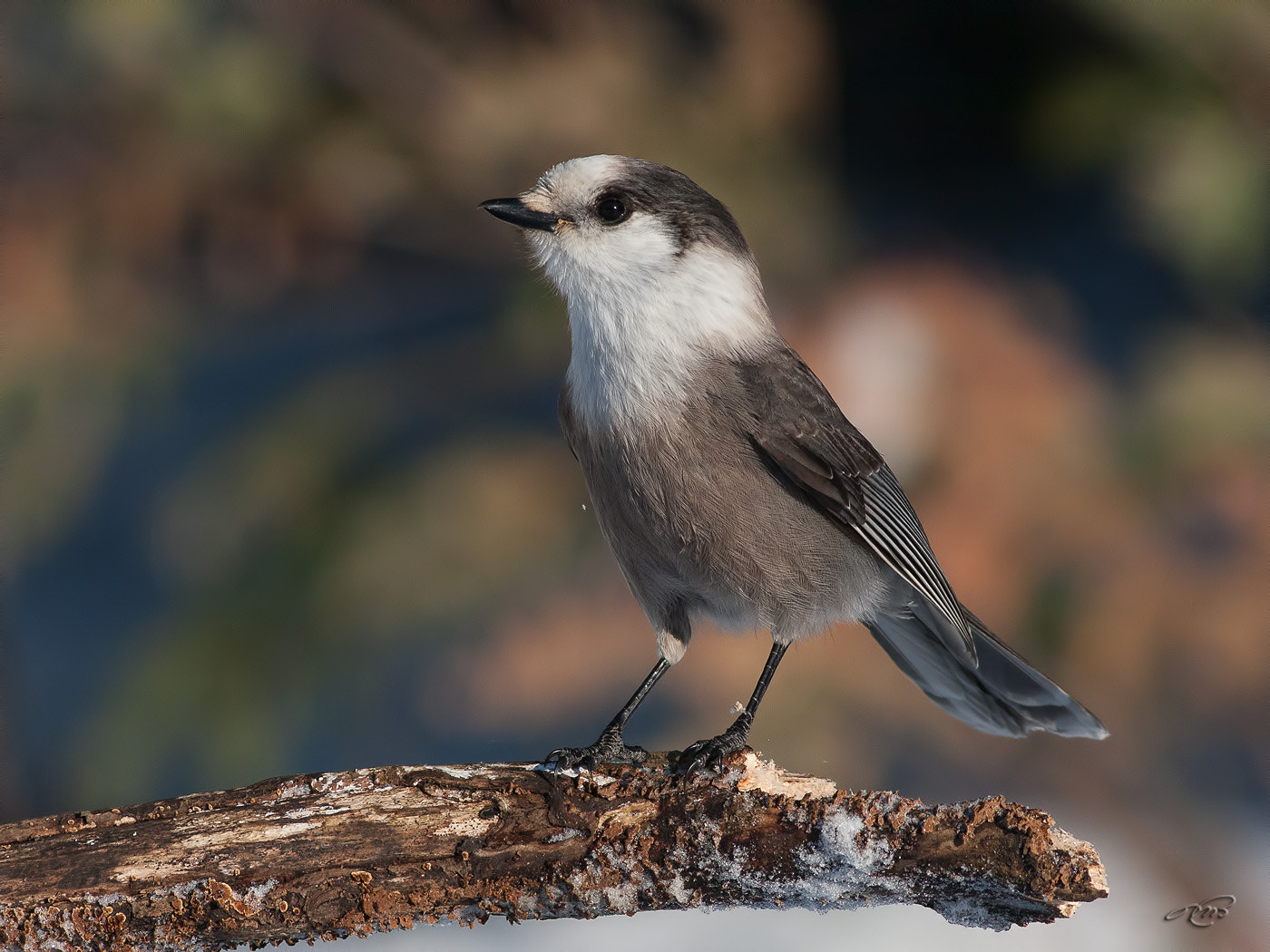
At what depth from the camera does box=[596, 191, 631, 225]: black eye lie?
1.86 metres

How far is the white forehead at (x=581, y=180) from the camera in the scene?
186cm

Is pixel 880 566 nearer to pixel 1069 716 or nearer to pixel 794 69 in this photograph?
pixel 1069 716

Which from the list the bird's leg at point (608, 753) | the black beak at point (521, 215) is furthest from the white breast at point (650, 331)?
the bird's leg at point (608, 753)

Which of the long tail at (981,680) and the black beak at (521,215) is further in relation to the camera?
the long tail at (981,680)

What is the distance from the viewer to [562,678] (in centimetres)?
297

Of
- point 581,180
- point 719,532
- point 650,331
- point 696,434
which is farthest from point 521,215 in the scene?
point 719,532

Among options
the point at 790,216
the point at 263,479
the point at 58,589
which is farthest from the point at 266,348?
the point at 790,216

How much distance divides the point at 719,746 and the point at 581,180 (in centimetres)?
105

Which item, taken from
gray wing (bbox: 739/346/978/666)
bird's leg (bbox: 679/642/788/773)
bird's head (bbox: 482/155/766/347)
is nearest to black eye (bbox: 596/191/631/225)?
bird's head (bbox: 482/155/766/347)

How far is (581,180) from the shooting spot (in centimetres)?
187

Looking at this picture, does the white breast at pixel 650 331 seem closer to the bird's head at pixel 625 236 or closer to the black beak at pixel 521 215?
the bird's head at pixel 625 236
